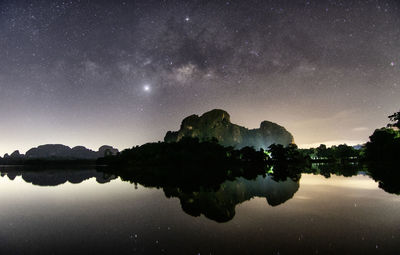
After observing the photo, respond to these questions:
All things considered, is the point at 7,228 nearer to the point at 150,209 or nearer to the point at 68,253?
the point at 68,253

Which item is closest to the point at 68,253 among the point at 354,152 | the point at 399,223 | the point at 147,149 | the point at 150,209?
the point at 150,209

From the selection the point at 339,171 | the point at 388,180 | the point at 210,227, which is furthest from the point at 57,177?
the point at 339,171

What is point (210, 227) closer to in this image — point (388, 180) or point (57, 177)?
point (388, 180)

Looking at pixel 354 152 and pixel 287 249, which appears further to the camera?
pixel 354 152

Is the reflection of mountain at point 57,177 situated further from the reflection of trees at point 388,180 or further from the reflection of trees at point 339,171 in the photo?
the reflection of trees at point 339,171

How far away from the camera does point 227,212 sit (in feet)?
36.7

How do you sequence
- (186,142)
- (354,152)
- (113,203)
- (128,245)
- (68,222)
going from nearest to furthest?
(128,245)
(68,222)
(113,203)
(186,142)
(354,152)

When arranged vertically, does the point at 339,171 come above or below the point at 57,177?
below

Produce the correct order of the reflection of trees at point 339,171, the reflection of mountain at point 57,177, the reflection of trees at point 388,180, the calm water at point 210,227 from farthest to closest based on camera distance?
the reflection of trees at point 339,171, the reflection of mountain at point 57,177, the reflection of trees at point 388,180, the calm water at point 210,227

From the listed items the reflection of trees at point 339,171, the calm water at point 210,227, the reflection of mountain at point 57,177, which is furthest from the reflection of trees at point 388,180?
the reflection of mountain at point 57,177

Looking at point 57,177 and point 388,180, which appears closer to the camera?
point 388,180

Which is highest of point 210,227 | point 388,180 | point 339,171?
point 210,227

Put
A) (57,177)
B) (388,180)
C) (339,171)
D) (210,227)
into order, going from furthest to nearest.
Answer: (339,171) → (57,177) → (388,180) → (210,227)

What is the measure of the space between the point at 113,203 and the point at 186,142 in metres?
55.1
